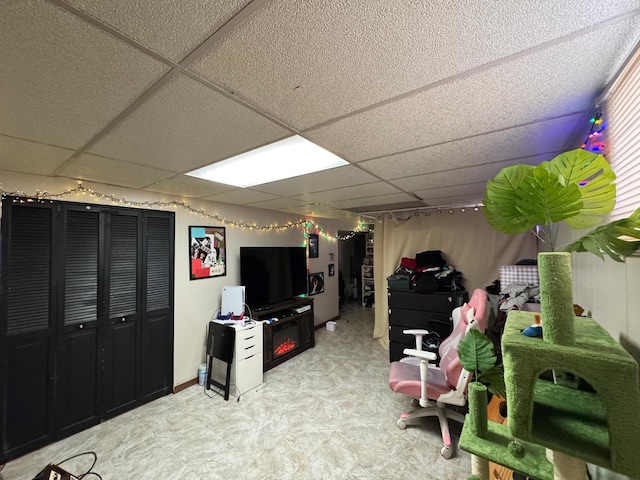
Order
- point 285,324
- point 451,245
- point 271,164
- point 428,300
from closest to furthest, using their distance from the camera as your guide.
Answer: point 271,164, point 428,300, point 285,324, point 451,245

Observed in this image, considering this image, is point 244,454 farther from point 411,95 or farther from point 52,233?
point 411,95

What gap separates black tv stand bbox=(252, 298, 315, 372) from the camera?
3.46 m

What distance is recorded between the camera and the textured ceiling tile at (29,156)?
1.46m

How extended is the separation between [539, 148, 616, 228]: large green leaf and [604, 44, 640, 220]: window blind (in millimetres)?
154

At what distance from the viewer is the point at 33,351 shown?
209cm

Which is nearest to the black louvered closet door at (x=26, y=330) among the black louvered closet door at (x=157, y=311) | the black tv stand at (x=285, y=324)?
the black louvered closet door at (x=157, y=311)

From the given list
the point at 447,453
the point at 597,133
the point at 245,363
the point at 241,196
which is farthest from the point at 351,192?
the point at 447,453

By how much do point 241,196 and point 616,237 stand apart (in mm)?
2920

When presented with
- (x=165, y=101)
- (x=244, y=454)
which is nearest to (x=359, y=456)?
(x=244, y=454)

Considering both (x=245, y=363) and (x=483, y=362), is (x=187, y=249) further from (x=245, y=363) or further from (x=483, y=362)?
(x=483, y=362)

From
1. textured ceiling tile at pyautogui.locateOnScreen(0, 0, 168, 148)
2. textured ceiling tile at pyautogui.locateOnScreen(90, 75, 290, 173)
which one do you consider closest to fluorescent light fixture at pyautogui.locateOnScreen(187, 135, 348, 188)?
textured ceiling tile at pyautogui.locateOnScreen(90, 75, 290, 173)

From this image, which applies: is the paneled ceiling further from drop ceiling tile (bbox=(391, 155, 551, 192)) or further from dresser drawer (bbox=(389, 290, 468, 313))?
dresser drawer (bbox=(389, 290, 468, 313))

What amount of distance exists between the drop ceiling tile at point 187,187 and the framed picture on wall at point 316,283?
2793 mm

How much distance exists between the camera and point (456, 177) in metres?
2.18
